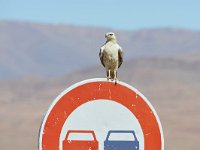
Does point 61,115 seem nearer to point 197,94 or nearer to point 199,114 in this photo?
point 199,114

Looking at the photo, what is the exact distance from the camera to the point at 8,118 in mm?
78000

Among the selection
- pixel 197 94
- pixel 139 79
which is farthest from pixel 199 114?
pixel 139 79

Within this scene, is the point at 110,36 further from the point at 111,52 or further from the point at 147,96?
the point at 147,96

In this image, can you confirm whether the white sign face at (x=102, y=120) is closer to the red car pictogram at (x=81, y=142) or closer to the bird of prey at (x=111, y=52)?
the red car pictogram at (x=81, y=142)

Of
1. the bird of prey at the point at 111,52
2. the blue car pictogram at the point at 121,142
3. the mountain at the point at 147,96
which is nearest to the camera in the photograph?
the blue car pictogram at the point at 121,142

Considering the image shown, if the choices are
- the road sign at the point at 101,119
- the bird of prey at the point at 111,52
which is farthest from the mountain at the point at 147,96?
the road sign at the point at 101,119

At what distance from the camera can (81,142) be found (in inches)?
150

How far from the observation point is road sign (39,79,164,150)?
379cm

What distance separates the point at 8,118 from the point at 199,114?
1715 centimetres

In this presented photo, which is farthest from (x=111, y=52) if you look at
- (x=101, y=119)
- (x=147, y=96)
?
(x=147, y=96)

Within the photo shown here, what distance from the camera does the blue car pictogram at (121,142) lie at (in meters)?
3.76

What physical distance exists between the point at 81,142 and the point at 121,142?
0.58 ft

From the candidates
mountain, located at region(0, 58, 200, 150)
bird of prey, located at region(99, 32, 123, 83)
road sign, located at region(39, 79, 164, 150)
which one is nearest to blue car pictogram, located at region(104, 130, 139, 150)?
road sign, located at region(39, 79, 164, 150)

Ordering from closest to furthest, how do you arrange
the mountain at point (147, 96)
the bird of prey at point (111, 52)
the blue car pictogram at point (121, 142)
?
the blue car pictogram at point (121, 142) → the bird of prey at point (111, 52) → the mountain at point (147, 96)
